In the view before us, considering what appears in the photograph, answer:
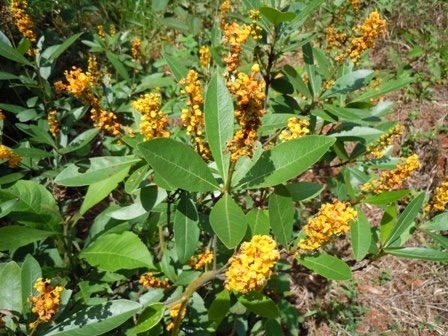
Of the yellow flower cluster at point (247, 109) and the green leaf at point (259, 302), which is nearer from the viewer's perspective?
the yellow flower cluster at point (247, 109)

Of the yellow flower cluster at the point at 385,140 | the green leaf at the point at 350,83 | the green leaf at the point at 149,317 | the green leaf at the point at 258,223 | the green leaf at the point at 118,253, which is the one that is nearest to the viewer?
the green leaf at the point at 149,317

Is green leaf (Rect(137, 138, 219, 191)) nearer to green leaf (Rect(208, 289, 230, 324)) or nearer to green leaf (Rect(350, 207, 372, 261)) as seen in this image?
green leaf (Rect(208, 289, 230, 324))

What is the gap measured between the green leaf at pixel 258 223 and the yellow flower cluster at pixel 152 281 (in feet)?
2.21

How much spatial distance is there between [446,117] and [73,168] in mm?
4026

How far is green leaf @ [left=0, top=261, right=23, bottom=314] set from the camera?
6.07 feet

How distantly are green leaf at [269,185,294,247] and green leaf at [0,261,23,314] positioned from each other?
45.7 inches

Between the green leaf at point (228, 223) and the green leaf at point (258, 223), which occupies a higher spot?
the green leaf at point (228, 223)

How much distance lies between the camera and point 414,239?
3.72 metres

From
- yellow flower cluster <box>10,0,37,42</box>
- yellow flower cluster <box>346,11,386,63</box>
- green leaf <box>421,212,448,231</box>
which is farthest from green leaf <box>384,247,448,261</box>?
yellow flower cluster <box>10,0,37,42</box>

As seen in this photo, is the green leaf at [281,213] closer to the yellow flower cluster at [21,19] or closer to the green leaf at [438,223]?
the green leaf at [438,223]

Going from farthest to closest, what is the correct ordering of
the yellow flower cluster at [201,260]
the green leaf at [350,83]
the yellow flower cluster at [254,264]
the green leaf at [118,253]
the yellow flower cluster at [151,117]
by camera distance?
the green leaf at [350,83]
the yellow flower cluster at [201,260]
the green leaf at [118,253]
the yellow flower cluster at [151,117]
the yellow flower cluster at [254,264]

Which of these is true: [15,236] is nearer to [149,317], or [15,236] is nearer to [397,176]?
[149,317]

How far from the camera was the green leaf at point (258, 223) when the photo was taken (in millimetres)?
1839

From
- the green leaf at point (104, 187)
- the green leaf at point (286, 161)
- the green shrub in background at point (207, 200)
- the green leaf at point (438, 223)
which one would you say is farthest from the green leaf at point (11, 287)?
the green leaf at point (438, 223)
